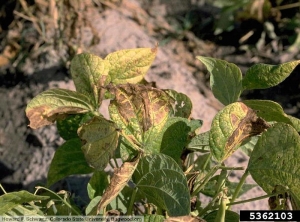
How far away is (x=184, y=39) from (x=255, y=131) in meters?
1.45

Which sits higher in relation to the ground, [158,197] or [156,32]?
[156,32]

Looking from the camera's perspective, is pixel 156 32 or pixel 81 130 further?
pixel 156 32

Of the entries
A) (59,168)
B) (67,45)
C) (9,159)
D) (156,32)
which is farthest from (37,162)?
(156,32)

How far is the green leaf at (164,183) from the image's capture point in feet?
2.91

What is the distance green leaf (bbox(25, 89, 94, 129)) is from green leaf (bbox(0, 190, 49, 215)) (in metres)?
0.13

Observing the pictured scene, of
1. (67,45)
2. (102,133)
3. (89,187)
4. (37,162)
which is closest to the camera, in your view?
(102,133)

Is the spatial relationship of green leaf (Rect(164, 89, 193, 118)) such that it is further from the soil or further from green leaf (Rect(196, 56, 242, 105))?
the soil

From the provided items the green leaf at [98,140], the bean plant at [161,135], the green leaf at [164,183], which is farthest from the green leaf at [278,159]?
the green leaf at [98,140]

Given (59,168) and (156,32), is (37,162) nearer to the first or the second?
(59,168)

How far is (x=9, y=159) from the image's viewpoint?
1.81 m

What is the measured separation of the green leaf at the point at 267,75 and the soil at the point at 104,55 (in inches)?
30.0

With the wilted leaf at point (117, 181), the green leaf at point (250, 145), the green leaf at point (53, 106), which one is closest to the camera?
the wilted leaf at point (117, 181)

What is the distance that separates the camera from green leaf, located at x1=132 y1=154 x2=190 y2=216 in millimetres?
888

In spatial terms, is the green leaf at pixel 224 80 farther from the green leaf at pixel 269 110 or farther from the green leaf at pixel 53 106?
the green leaf at pixel 53 106
